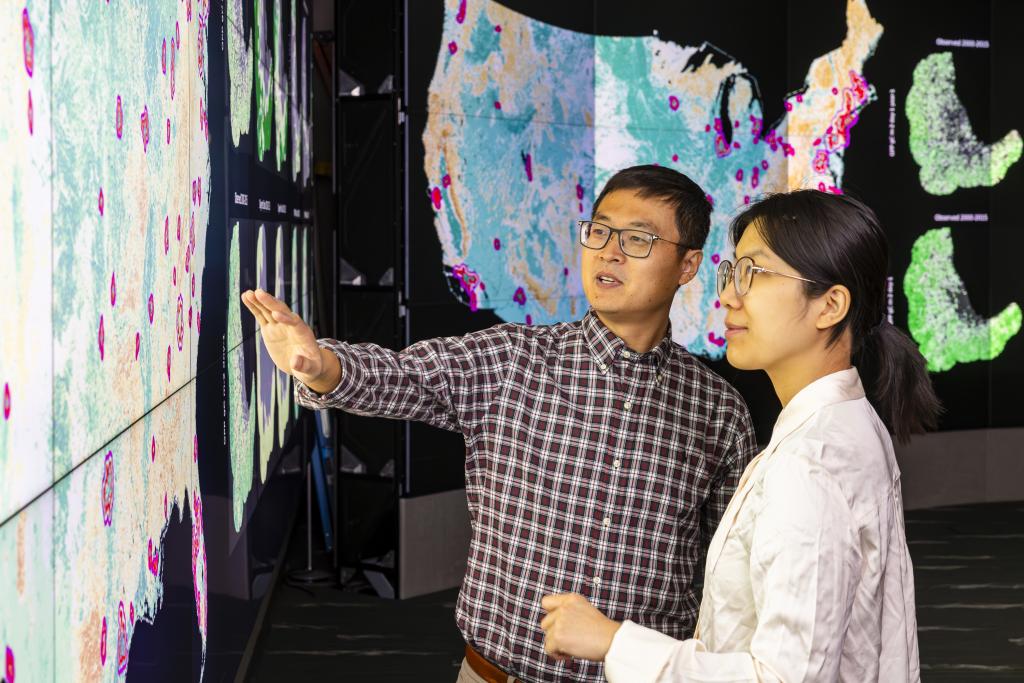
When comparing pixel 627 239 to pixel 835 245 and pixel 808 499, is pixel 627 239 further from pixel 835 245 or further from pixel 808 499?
pixel 808 499

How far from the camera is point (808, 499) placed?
48.6 inches

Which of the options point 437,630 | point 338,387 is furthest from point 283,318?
point 437,630

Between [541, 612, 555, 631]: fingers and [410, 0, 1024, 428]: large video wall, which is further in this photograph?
[410, 0, 1024, 428]: large video wall

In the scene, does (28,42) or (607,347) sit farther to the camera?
(607,347)

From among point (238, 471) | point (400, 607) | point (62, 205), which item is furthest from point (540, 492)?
point (400, 607)

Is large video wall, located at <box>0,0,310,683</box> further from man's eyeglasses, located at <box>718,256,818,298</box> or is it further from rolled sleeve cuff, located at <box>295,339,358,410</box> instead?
man's eyeglasses, located at <box>718,256,818,298</box>

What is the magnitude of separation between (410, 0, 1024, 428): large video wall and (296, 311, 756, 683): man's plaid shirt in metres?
3.09

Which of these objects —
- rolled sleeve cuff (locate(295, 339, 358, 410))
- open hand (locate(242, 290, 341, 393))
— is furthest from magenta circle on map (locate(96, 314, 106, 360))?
rolled sleeve cuff (locate(295, 339, 358, 410))

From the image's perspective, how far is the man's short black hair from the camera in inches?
81.7

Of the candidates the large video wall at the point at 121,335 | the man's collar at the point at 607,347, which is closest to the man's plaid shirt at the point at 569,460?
the man's collar at the point at 607,347

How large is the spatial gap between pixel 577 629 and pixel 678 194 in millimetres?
947

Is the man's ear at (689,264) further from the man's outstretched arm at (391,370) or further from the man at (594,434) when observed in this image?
the man's outstretched arm at (391,370)

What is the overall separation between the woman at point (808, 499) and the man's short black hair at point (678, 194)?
0.50 metres

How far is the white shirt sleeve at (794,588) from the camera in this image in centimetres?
121
